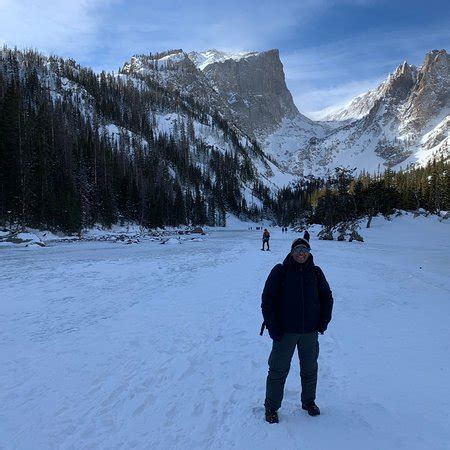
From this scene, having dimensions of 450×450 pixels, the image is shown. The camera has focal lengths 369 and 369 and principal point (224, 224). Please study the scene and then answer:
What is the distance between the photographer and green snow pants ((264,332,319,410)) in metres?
4.91

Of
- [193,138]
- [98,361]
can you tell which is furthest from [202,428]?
[193,138]

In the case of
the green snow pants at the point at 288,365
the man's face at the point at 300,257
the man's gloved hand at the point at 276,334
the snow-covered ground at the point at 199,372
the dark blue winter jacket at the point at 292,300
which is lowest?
the snow-covered ground at the point at 199,372

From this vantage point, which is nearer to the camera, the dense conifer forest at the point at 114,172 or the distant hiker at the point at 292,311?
the distant hiker at the point at 292,311

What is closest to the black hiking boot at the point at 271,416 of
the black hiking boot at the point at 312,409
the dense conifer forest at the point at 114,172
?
the black hiking boot at the point at 312,409

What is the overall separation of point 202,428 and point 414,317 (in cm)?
787

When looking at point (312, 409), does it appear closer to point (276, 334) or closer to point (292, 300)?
point (276, 334)

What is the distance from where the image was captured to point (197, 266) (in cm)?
2106

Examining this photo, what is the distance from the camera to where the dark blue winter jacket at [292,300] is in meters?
4.85

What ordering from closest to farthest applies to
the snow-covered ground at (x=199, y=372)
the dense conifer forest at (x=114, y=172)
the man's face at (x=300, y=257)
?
the snow-covered ground at (x=199, y=372) < the man's face at (x=300, y=257) < the dense conifer forest at (x=114, y=172)

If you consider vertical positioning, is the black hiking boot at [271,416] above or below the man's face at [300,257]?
below

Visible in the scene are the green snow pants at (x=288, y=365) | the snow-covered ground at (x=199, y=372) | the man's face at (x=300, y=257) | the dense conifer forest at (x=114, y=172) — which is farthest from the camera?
the dense conifer forest at (x=114, y=172)

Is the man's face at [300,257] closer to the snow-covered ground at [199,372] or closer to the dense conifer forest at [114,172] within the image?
the snow-covered ground at [199,372]

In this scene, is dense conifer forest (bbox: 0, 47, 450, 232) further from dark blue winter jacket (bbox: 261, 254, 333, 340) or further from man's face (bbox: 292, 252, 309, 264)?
man's face (bbox: 292, 252, 309, 264)

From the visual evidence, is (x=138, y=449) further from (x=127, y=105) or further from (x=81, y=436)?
(x=127, y=105)
